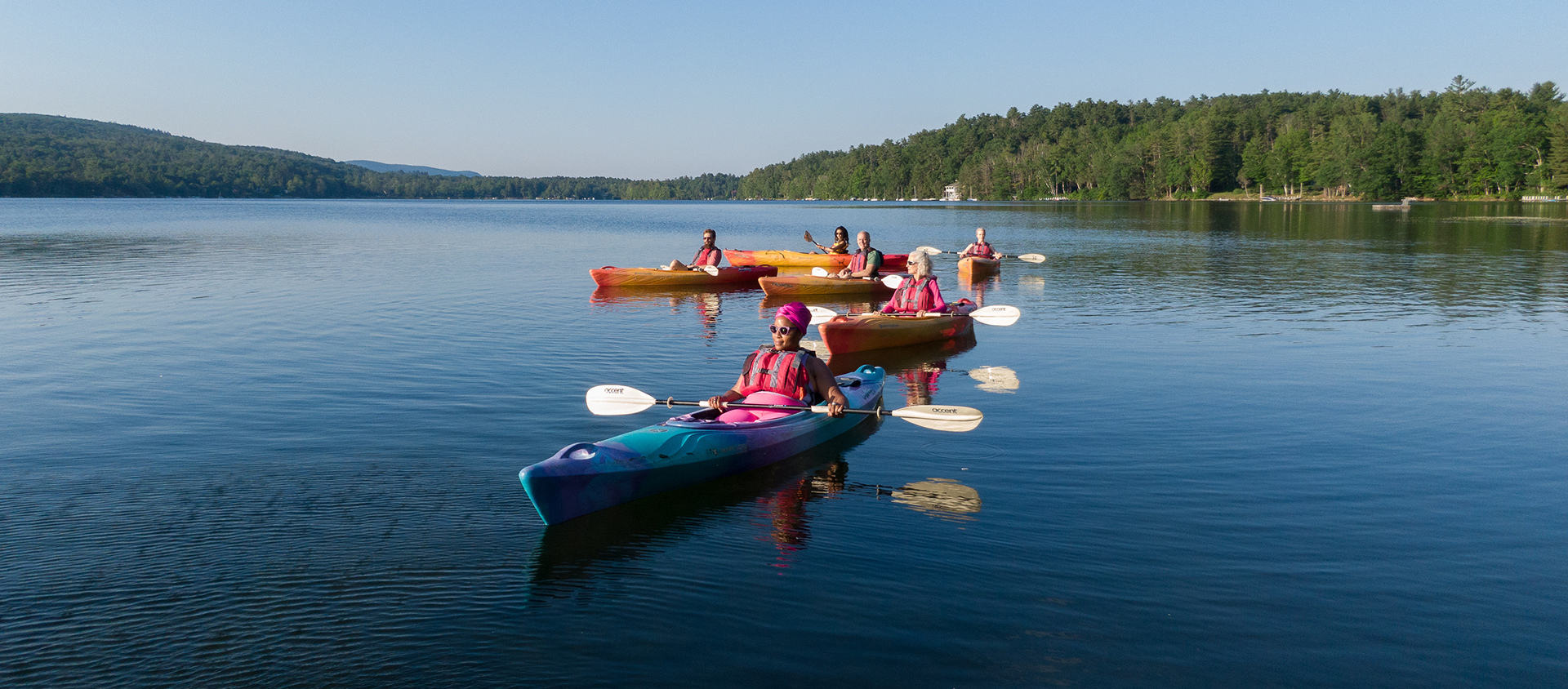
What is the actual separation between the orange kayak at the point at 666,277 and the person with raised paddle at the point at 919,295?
9620 mm

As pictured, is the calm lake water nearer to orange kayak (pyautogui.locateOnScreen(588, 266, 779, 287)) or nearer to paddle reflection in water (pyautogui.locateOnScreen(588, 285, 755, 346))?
paddle reflection in water (pyautogui.locateOnScreen(588, 285, 755, 346))

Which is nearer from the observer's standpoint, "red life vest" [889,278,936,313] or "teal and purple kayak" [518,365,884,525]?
"teal and purple kayak" [518,365,884,525]

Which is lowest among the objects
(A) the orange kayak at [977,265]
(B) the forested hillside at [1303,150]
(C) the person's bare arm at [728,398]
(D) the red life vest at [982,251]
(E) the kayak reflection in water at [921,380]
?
(E) the kayak reflection in water at [921,380]

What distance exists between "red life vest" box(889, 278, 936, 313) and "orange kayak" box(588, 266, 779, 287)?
9638 mm

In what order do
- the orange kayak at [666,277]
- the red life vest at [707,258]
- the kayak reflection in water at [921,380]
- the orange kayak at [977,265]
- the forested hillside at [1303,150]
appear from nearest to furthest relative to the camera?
the kayak reflection in water at [921,380]
the orange kayak at [666,277]
the red life vest at [707,258]
the orange kayak at [977,265]
the forested hillside at [1303,150]

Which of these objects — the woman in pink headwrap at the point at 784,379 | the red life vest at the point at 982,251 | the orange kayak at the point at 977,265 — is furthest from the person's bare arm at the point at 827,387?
the red life vest at the point at 982,251

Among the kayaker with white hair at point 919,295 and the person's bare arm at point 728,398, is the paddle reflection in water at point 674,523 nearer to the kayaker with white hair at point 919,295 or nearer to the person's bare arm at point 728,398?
the person's bare arm at point 728,398

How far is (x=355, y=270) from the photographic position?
29.6m

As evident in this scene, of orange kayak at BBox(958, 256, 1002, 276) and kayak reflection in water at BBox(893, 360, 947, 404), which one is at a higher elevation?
orange kayak at BBox(958, 256, 1002, 276)

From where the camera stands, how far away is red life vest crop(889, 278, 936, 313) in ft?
54.7

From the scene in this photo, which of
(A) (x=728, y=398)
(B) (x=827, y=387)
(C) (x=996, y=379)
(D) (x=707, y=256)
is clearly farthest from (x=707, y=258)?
(A) (x=728, y=398)

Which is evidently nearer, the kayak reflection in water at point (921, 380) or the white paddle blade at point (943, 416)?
the white paddle blade at point (943, 416)

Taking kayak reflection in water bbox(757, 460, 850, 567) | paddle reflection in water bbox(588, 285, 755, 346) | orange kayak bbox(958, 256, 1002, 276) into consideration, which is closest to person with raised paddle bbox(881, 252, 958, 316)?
paddle reflection in water bbox(588, 285, 755, 346)

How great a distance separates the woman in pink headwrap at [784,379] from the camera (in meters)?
9.21
